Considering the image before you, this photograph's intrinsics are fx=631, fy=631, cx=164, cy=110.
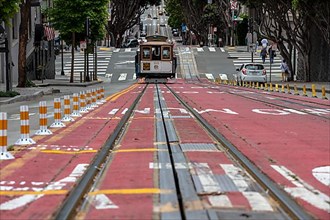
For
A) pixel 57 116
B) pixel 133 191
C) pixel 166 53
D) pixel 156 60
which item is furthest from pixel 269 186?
pixel 166 53

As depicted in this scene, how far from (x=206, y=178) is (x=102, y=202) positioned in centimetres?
189

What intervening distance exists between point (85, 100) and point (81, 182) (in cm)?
1301

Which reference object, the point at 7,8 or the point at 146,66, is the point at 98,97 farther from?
the point at 146,66

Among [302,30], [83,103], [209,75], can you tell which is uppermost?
[302,30]

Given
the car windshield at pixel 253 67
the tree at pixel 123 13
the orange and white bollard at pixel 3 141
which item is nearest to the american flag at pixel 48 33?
the car windshield at pixel 253 67

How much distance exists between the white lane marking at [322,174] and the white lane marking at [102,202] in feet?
9.98

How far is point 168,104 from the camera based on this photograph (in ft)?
77.7

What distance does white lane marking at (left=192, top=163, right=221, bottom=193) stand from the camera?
8.02 metres

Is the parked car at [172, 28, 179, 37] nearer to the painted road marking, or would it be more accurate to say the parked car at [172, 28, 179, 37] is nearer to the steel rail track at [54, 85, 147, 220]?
the steel rail track at [54, 85, 147, 220]

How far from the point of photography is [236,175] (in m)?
8.95

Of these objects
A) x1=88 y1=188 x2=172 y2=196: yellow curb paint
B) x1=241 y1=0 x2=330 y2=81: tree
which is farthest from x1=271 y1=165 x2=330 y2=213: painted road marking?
x1=241 y1=0 x2=330 y2=81: tree

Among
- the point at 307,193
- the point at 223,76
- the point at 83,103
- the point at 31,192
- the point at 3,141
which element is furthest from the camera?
the point at 223,76

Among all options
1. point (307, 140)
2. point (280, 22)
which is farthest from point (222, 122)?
point (280, 22)

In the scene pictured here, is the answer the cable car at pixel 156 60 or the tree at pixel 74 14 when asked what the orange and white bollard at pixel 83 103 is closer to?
the tree at pixel 74 14
